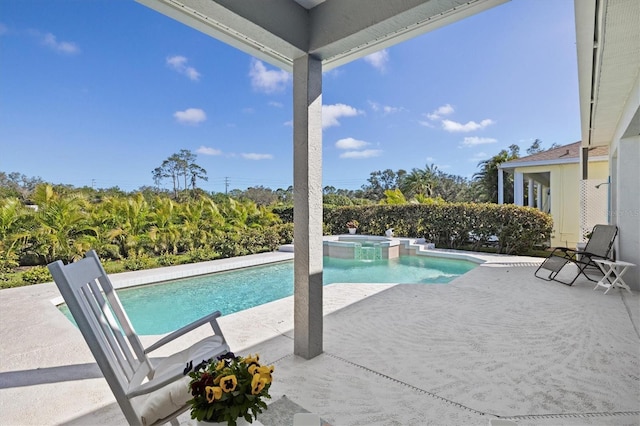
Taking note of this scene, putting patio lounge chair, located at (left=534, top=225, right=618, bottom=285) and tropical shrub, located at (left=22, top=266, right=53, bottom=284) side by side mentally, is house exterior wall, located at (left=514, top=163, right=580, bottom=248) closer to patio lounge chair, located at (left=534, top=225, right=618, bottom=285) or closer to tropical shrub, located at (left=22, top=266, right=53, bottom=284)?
patio lounge chair, located at (left=534, top=225, right=618, bottom=285)

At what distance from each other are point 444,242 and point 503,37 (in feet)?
24.3

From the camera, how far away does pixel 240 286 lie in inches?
319

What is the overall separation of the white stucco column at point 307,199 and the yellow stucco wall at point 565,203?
455 inches

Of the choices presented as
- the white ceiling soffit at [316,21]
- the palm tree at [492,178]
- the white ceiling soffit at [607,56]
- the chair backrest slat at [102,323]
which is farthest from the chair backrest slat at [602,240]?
the palm tree at [492,178]

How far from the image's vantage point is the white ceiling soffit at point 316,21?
2453 mm

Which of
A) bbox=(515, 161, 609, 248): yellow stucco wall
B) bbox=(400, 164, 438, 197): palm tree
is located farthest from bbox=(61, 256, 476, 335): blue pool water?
bbox=(400, 164, 438, 197): palm tree

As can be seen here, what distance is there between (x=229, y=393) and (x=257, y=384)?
12cm

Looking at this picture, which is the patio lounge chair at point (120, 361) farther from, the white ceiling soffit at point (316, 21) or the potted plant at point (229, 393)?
the white ceiling soffit at point (316, 21)

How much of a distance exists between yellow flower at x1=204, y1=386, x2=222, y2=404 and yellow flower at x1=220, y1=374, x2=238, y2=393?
2 cm

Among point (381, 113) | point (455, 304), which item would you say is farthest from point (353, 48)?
point (381, 113)

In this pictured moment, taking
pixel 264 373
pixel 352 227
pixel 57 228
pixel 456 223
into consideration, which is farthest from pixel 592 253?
pixel 57 228

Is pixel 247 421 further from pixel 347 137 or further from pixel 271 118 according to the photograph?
pixel 347 137

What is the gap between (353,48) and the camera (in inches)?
122

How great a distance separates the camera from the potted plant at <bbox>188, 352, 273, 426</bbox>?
131 cm
